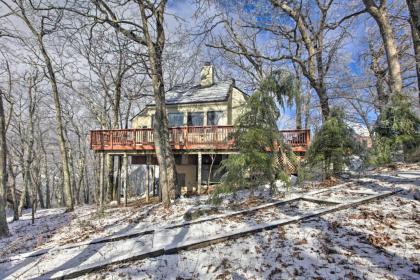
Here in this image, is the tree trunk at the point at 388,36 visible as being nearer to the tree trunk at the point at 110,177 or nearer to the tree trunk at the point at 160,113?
the tree trunk at the point at 160,113

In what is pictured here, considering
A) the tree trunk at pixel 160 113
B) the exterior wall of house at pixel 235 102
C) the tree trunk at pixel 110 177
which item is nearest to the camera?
the tree trunk at pixel 160 113

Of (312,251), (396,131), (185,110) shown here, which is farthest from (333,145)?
(185,110)

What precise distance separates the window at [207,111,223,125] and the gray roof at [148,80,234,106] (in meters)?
0.81

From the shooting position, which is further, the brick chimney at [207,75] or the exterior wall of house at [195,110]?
the brick chimney at [207,75]

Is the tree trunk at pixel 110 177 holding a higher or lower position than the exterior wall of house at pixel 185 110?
lower

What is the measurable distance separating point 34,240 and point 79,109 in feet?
66.6

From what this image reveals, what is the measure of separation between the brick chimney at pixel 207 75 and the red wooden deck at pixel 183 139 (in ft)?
22.1

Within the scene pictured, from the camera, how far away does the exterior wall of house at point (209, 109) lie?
1477cm

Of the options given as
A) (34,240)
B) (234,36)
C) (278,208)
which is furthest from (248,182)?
(234,36)

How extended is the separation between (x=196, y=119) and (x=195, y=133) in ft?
12.5

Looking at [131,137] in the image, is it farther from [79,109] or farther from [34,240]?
[79,109]

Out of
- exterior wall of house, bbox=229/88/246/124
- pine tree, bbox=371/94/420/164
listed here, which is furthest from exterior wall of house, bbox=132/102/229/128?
pine tree, bbox=371/94/420/164

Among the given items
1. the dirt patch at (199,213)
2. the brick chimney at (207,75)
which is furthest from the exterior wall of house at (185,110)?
the dirt patch at (199,213)

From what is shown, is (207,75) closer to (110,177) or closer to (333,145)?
(110,177)
